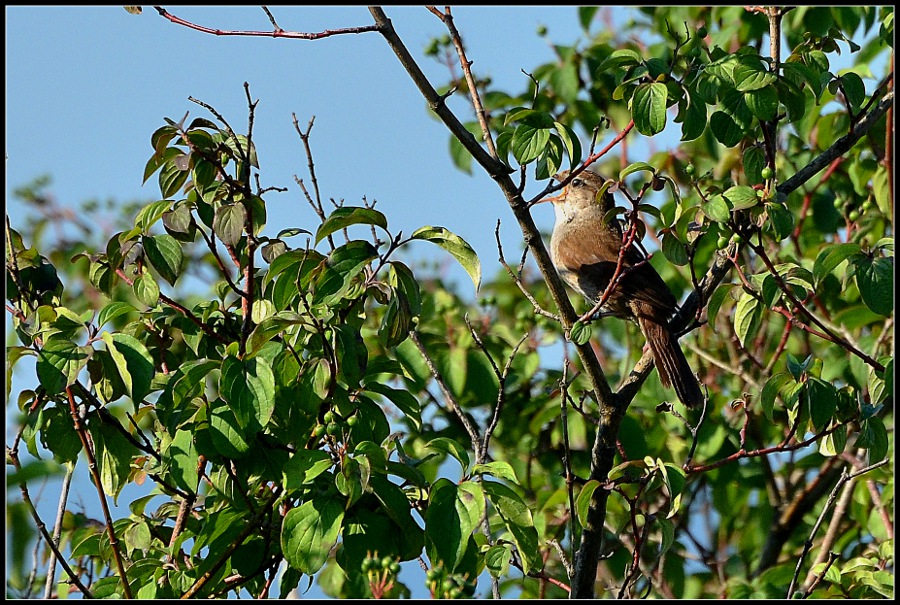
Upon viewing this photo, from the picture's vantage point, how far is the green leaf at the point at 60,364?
7.04 ft

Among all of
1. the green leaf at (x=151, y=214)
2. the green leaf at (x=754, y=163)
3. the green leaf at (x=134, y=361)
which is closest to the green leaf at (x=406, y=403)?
the green leaf at (x=134, y=361)

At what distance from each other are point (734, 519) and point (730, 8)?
3.05m

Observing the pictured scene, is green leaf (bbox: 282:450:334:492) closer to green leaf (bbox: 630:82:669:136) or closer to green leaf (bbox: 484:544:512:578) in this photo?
green leaf (bbox: 484:544:512:578)

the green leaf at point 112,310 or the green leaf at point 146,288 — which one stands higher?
the green leaf at point 146,288

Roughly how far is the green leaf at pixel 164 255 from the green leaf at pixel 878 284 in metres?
1.84

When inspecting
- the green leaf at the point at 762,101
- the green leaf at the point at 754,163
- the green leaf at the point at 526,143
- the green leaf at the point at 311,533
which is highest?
the green leaf at the point at 754,163

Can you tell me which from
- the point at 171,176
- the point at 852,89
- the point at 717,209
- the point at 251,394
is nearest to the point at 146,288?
the point at 171,176

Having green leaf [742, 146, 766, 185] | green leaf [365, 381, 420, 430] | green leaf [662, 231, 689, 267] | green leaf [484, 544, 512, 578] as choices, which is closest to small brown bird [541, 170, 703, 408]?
green leaf [742, 146, 766, 185]

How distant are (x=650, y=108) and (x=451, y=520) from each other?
1.20 m

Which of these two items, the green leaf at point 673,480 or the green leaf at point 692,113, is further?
the green leaf at point 692,113

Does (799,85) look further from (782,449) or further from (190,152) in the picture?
(190,152)

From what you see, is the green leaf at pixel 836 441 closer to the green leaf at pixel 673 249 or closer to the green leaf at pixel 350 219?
the green leaf at pixel 673 249

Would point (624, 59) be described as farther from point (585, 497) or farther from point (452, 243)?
point (585, 497)

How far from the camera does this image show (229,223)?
95.6 inches
